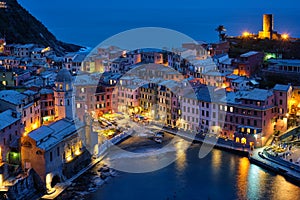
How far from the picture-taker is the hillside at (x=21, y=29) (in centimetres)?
6452

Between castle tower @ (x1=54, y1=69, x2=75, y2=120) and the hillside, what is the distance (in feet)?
112

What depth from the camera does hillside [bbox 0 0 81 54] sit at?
64519mm

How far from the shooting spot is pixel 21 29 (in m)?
67.6

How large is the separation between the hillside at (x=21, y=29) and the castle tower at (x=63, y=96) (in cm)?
3419

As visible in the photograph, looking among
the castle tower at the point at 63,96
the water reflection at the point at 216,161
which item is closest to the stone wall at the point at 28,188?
the castle tower at the point at 63,96

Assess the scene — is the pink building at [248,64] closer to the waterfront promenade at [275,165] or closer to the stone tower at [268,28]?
the waterfront promenade at [275,165]

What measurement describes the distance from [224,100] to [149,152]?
625 centimetres

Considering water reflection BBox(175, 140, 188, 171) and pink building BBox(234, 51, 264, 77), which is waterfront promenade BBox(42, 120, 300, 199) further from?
pink building BBox(234, 51, 264, 77)

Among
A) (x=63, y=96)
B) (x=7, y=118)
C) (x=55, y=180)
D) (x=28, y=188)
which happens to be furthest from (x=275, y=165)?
(x=7, y=118)

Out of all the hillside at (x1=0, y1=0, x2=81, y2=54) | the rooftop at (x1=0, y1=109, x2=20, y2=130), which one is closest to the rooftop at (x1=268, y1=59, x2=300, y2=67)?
the rooftop at (x1=0, y1=109, x2=20, y2=130)

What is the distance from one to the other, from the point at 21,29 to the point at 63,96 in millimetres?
41495

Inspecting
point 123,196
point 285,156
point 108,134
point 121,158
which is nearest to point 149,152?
point 121,158

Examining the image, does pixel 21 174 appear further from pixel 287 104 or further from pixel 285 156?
pixel 287 104

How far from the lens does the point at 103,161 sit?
26922 mm
